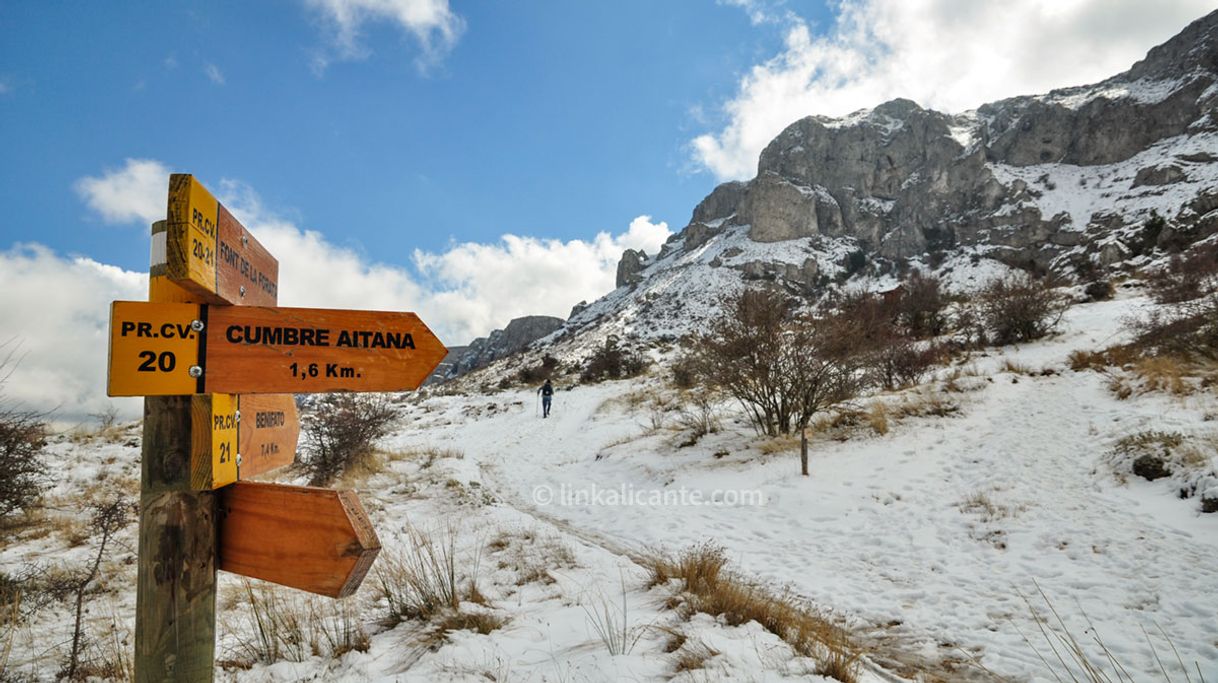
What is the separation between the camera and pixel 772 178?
7350 centimetres

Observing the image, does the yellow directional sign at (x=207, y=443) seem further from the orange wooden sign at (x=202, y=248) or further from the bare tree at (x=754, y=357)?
the bare tree at (x=754, y=357)

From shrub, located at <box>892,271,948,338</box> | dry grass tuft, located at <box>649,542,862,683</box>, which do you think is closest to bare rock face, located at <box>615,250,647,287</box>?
shrub, located at <box>892,271,948,338</box>

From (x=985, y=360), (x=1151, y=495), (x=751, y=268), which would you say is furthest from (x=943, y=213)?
(x=1151, y=495)

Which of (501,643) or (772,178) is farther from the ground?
(772,178)

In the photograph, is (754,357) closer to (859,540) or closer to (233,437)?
(859,540)

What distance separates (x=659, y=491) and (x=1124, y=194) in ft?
226

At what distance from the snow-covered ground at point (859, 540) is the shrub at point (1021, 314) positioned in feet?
15.9

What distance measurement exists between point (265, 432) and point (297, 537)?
563 mm

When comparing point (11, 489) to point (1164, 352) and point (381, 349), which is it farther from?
point (1164, 352)

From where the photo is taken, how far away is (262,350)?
1.63 meters

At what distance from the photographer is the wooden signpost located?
4.82 feet

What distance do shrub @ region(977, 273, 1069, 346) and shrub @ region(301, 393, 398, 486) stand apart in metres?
18.5

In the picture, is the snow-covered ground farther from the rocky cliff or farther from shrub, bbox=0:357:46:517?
the rocky cliff

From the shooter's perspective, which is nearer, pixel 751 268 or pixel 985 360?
pixel 985 360
